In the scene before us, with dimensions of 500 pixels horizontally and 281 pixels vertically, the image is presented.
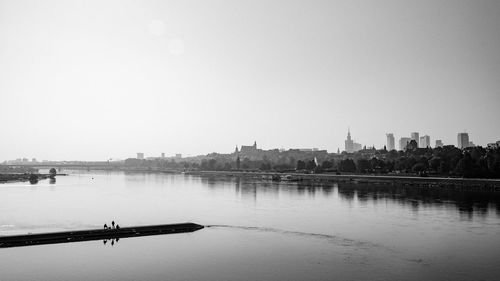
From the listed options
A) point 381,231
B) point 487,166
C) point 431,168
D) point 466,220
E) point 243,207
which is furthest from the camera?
point 431,168

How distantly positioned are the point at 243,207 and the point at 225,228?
2715 cm

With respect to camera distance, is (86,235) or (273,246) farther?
(86,235)

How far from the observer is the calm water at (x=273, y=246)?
38.4 m

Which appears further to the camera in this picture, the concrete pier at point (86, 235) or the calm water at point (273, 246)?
the concrete pier at point (86, 235)

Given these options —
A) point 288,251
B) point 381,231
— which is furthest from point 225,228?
point 381,231

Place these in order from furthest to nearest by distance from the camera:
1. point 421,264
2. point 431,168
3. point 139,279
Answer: point 431,168, point 421,264, point 139,279

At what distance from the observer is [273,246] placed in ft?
164

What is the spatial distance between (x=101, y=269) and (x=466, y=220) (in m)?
56.8

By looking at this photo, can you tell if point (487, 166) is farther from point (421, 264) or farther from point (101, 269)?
point (101, 269)

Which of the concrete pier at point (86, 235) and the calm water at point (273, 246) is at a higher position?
the concrete pier at point (86, 235)

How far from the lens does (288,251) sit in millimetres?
Answer: 47281

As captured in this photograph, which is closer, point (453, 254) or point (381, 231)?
point (453, 254)

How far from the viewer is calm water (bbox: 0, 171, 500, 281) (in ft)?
126

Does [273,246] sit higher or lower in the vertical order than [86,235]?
lower
